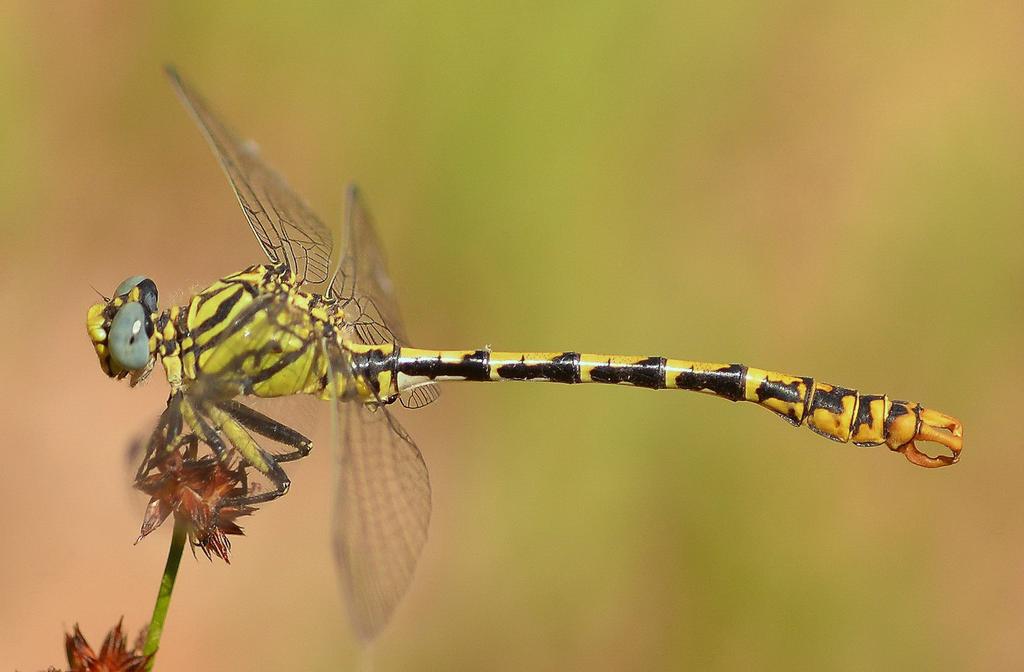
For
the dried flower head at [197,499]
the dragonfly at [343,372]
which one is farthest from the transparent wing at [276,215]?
the dried flower head at [197,499]

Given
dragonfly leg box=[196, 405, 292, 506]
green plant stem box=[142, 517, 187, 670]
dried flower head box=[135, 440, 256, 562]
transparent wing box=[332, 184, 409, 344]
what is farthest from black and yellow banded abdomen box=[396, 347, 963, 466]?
green plant stem box=[142, 517, 187, 670]

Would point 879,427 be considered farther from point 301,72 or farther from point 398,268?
point 301,72

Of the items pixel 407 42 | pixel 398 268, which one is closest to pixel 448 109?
pixel 407 42

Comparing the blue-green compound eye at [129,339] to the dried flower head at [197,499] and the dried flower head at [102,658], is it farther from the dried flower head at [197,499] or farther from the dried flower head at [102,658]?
the dried flower head at [102,658]

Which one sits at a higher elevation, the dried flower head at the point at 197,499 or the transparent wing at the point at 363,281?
the transparent wing at the point at 363,281

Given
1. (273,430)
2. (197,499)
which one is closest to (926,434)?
(273,430)

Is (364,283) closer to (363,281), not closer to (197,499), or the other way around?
(363,281)

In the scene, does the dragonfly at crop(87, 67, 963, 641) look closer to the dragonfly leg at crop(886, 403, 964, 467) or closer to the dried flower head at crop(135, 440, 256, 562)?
the dragonfly leg at crop(886, 403, 964, 467)
